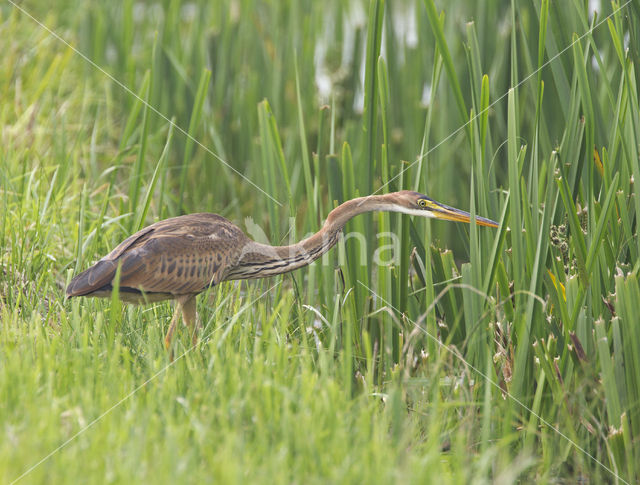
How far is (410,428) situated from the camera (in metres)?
2.91

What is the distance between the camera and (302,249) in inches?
152

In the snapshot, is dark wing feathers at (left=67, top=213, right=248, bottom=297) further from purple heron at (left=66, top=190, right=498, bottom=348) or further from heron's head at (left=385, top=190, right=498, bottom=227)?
Result: heron's head at (left=385, top=190, right=498, bottom=227)

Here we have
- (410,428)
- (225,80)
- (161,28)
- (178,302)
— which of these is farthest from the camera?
(161,28)

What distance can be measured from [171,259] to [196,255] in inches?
5.0

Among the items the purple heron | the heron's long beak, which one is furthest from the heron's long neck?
the heron's long beak

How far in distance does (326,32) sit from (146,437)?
18.7 feet

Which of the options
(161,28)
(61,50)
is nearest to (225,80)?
(161,28)

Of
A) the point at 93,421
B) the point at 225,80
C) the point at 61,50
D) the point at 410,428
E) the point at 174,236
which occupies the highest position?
the point at 61,50

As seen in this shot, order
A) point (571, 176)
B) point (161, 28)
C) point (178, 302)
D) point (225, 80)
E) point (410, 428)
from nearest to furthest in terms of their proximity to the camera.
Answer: point (410, 428) → point (571, 176) → point (178, 302) → point (225, 80) → point (161, 28)

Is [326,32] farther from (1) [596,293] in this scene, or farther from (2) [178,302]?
(1) [596,293]

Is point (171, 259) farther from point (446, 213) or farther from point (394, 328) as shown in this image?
point (446, 213)

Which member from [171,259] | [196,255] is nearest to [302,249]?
[196,255]

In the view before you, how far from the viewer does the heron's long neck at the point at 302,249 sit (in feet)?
12.3

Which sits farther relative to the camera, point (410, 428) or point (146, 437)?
point (410, 428)
